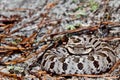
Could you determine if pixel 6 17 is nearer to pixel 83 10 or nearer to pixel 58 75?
pixel 83 10

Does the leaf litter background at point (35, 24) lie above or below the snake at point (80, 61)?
above

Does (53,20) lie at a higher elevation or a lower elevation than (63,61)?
higher

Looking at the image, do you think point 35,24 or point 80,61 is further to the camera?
point 35,24

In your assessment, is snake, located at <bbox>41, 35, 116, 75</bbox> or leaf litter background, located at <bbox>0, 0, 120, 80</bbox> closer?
snake, located at <bbox>41, 35, 116, 75</bbox>

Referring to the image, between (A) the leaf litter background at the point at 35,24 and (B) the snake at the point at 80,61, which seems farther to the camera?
(A) the leaf litter background at the point at 35,24

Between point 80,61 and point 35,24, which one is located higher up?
point 35,24

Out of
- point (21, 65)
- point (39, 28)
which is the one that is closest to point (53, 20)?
point (39, 28)

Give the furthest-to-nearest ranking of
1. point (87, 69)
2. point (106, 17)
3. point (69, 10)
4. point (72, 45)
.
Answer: point (69, 10) → point (106, 17) → point (72, 45) → point (87, 69)

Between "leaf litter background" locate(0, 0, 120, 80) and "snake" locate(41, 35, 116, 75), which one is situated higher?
"leaf litter background" locate(0, 0, 120, 80)
